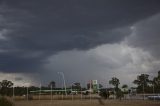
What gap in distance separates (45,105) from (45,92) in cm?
3042

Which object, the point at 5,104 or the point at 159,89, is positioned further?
the point at 159,89

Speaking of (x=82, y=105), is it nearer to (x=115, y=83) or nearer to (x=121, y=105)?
(x=121, y=105)

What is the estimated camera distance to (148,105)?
1687 inches

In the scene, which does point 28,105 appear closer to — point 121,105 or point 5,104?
point 5,104

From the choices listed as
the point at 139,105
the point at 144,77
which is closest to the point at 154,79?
the point at 144,77

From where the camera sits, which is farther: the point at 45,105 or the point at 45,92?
the point at 45,92

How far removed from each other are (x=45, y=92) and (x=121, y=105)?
34595 mm

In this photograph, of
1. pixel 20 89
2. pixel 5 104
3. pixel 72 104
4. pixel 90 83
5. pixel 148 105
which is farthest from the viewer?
pixel 20 89

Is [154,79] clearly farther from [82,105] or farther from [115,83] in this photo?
[82,105]

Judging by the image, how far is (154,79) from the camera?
317 feet

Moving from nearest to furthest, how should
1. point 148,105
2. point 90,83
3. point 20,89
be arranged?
point 148,105
point 90,83
point 20,89

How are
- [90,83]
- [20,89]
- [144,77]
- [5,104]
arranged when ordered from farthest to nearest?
[144,77]
[20,89]
[90,83]
[5,104]

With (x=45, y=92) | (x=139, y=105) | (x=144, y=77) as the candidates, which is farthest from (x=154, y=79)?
(x=139, y=105)

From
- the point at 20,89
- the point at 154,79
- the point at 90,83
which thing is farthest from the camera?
the point at 154,79
